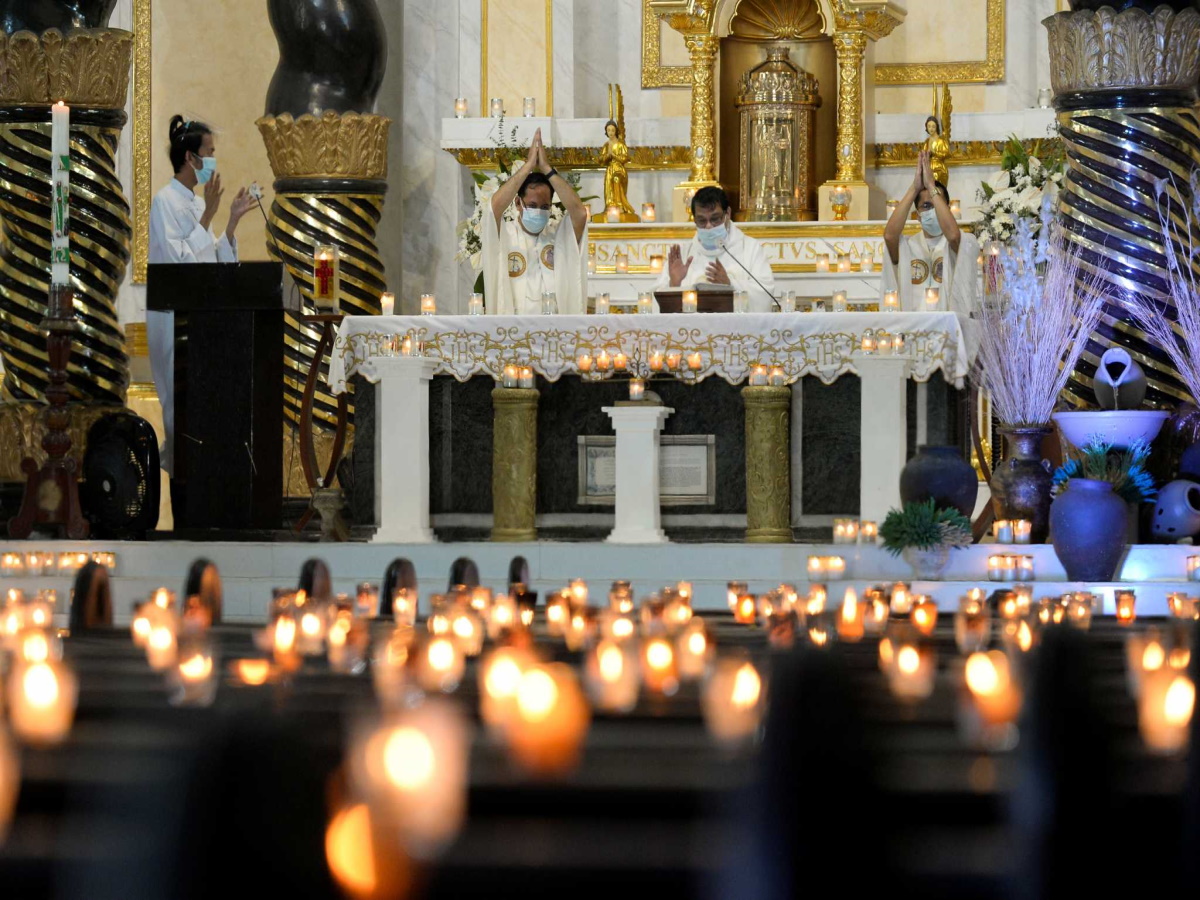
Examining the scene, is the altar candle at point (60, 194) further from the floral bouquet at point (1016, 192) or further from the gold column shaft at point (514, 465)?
the floral bouquet at point (1016, 192)

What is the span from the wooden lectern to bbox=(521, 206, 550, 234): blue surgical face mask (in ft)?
4.65

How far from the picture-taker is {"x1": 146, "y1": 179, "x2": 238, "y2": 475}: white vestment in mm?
13086

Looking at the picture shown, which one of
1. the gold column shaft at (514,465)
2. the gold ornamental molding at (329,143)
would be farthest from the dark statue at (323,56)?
the gold column shaft at (514,465)

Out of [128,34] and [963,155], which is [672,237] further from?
[128,34]

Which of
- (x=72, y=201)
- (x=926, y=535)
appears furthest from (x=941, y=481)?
(x=72, y=201)

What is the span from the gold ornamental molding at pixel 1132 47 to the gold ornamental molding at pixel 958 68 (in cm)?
588

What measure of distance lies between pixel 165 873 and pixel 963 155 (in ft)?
47.8

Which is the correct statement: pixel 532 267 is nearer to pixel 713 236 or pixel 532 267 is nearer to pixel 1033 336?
pixel 713 236

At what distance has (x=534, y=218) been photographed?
1184 cm

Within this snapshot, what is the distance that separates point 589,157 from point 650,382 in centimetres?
552

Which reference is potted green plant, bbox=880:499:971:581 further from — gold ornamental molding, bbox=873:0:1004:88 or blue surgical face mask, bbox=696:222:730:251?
gold ornamental molding, bbox=873:0:1004:88

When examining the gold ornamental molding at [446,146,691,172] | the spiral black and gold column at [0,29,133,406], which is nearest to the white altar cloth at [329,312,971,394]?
the spiral black and gold column at [0,29,133,406]

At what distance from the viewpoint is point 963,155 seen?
1603 centimetres

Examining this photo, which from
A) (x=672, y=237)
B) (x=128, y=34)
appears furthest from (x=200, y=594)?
(x=672, y=237)
